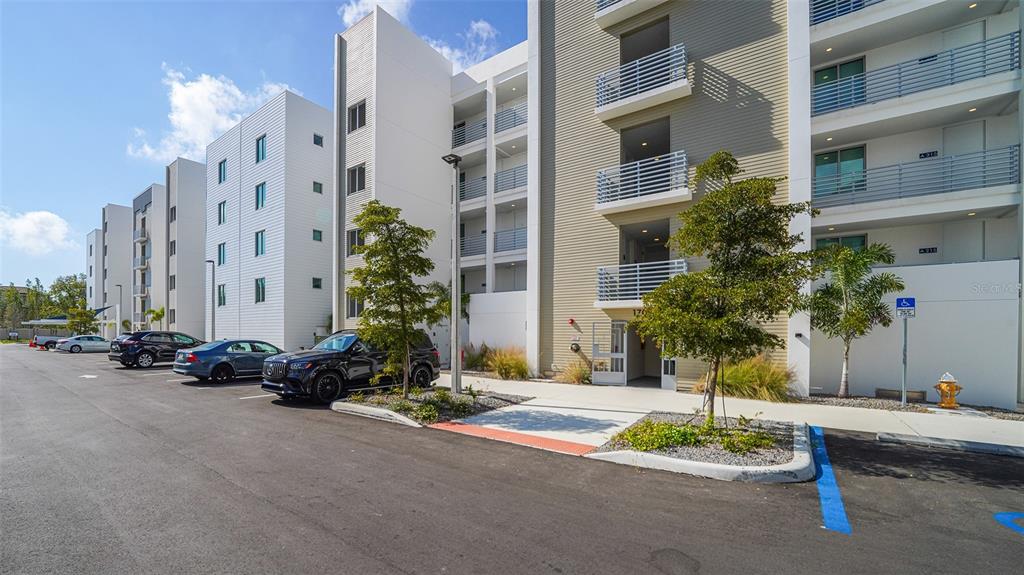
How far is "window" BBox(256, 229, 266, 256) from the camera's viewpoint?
81.9 ft

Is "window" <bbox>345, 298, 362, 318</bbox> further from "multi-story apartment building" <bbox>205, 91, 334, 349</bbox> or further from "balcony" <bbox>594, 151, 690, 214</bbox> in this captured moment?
"balcony" <bbox>594, 151, 690, 214</bbox>

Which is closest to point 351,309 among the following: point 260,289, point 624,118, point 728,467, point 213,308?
point 260,289

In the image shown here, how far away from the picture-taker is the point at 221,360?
1445 centimetres

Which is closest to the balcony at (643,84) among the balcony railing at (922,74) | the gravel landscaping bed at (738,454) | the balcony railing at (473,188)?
the balcony railing at (922,74)

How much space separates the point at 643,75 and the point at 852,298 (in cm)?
943

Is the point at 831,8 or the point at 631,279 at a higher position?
the point at 831,8

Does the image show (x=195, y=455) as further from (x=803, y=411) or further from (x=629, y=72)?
(x=629, y=72)

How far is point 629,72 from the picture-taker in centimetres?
1472

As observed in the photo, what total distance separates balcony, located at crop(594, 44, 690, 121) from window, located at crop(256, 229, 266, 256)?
21.2 metres

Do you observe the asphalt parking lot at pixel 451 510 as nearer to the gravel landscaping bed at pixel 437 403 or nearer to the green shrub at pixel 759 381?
the gravel landscaping bed at pixel 437 403

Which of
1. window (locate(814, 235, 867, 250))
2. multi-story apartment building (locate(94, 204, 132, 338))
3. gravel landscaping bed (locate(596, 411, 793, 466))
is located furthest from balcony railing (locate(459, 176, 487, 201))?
multi-story apartment building (locate(94, 204, 132, 338))

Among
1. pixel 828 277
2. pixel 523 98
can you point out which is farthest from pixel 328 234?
pixel 828 277

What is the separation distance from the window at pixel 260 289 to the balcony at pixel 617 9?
2261 centimetres

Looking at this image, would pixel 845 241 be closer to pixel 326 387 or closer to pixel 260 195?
pixel 326 387
